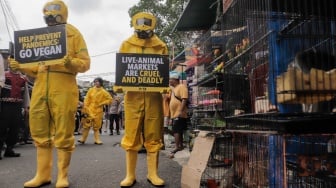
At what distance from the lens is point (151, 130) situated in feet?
16.0

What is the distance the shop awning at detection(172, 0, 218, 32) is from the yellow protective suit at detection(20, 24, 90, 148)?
148 inches

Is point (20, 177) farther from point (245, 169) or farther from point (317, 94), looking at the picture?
point (317, 94)

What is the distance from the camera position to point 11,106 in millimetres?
7750

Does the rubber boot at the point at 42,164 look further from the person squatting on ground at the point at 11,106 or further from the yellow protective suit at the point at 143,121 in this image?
the person squatting on ground at the point at 11,106

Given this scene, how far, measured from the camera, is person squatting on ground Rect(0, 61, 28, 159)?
7.64m

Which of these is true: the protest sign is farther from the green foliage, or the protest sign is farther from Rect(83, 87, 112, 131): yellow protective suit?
the green foliage

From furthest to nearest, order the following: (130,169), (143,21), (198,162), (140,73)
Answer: (143,21) → (140,73) → (130,169) → (198,162)

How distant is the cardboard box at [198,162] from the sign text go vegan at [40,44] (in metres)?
1.82

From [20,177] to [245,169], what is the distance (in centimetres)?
315

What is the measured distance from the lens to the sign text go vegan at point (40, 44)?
4.55 meters

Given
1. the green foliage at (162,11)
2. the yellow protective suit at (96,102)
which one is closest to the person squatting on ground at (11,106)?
the yellow protective suit at (96,102)

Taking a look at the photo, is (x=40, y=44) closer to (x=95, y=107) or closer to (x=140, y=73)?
(x=140, y=73)

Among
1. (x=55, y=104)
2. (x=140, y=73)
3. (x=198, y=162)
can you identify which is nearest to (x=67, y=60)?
(x=55, y=104)

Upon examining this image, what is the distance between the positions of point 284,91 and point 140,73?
2.26m
